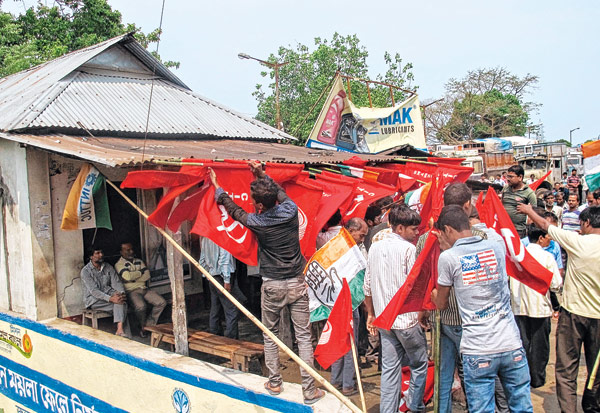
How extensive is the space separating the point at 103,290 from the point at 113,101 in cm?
280

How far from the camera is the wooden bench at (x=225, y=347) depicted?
5542mm

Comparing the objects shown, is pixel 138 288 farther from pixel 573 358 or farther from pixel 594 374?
pixel 594 374

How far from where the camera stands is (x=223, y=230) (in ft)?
15.7

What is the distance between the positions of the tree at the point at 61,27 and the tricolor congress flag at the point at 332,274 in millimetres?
16457

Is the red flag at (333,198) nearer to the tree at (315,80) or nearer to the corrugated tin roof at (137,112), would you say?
the corrugated tin roof at (137,112)

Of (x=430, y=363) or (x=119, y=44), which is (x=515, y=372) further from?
(x=119, y=44)

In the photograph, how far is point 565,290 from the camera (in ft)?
15.5

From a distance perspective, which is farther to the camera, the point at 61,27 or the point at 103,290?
the point at 61,27

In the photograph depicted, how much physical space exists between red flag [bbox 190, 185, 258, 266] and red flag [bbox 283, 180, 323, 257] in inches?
22.9

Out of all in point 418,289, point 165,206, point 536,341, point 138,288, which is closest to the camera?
point 418,289

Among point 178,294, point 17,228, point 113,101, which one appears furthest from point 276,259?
point 113,101

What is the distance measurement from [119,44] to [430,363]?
6.88m

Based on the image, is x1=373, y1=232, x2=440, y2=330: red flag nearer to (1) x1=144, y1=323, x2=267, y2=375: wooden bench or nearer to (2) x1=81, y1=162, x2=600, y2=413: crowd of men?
(2) x1=81, y1=162, x2=600, y2=413: crowd of men

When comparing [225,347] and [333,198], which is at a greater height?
[333,198]
